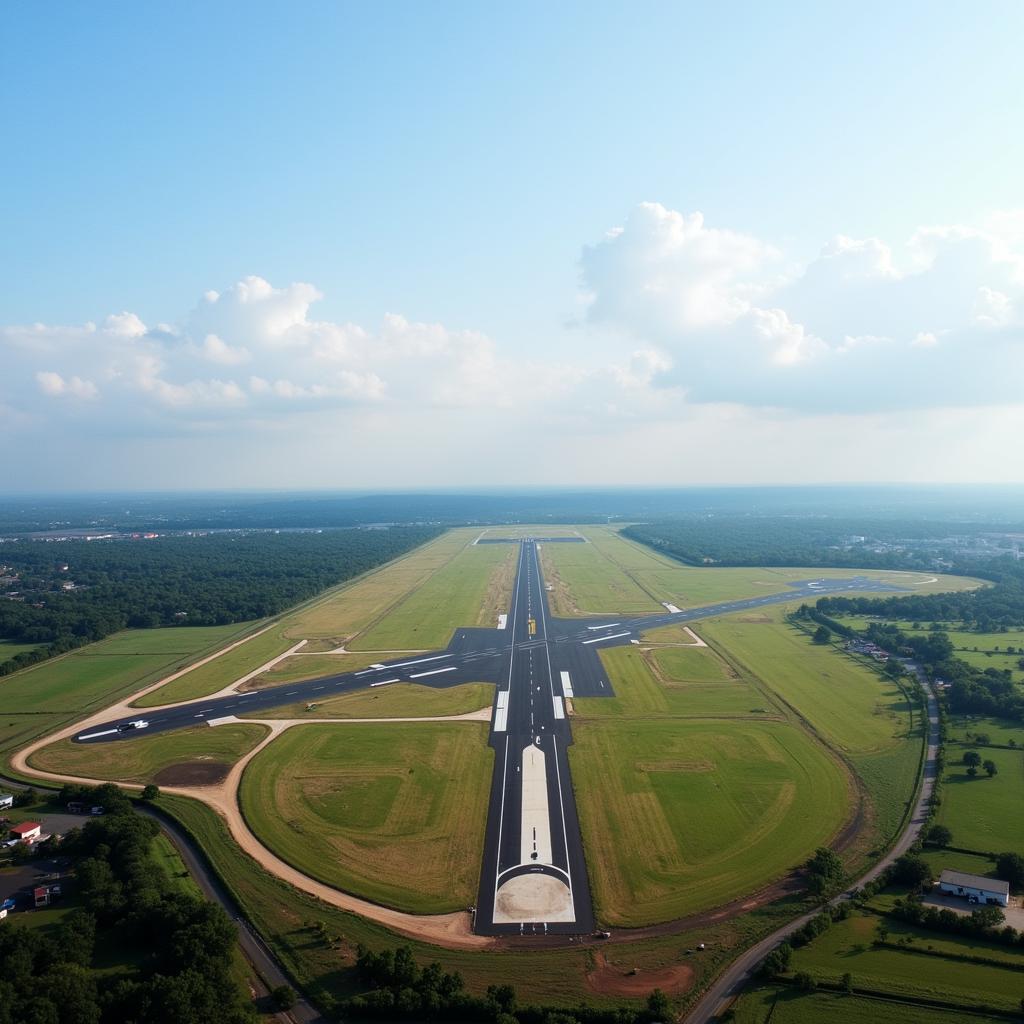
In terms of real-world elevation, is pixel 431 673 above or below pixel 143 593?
below

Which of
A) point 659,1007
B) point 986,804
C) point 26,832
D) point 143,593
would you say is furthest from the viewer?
point 143,593

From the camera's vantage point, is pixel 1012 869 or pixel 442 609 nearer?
pixel 1012 869

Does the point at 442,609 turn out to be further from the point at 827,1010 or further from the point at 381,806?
the point at 827,1010

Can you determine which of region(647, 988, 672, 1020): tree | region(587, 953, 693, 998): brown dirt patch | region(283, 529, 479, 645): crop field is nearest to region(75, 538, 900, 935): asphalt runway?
region(587, 953, 693, 998): brown dirt patch

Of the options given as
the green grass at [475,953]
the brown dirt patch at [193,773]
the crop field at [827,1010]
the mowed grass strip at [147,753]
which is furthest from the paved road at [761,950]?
the mowed grass strip at [147,753]

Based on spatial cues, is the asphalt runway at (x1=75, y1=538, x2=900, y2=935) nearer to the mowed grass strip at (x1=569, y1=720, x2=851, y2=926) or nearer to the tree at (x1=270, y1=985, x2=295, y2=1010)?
the mowed grass strip at (x1=569, y1=720, x2=851, y2=926)

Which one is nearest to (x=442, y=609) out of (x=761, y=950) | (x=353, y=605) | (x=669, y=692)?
(x=353, y=605)

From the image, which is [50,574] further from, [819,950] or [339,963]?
[819,950]
